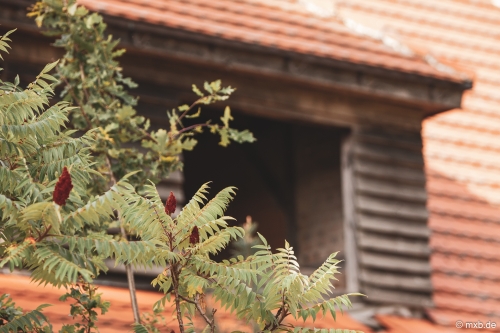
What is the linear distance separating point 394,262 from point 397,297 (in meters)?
0.30

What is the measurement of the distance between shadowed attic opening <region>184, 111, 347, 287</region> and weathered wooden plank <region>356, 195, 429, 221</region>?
33 centimetres

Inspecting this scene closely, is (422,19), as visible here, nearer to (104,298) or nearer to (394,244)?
(394,244)

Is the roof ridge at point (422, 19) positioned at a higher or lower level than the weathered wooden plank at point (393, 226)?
higher

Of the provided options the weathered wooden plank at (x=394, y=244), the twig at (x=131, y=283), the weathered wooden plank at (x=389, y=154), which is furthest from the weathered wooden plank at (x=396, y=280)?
the twig at (x=131, y=283)

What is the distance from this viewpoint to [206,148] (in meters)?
11.0

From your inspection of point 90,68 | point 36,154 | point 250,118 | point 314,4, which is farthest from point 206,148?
point 36,154

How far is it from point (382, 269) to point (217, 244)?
14.8ft

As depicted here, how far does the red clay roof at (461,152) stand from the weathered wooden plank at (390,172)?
739 millimetres

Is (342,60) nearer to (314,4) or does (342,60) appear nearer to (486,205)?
(314,4)

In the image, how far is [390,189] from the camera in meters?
8.48

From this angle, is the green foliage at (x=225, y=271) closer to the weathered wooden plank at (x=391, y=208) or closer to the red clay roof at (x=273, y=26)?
the red clay roof at (x=273, y=26)

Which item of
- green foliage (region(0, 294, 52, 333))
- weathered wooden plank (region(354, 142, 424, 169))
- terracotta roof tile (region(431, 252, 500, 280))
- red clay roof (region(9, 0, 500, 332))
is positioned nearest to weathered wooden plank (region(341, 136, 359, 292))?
weathered wooden plank (region(354, 142, 424, 169))

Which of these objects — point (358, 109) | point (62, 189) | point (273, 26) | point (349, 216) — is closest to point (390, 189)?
point (349, 216)

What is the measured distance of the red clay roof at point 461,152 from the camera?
8.73 metres
